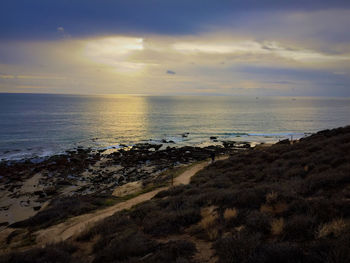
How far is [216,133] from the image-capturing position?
211ft

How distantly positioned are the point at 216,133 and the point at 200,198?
Answer: 54.6 metres

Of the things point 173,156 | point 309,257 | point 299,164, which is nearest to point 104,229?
point 309,257

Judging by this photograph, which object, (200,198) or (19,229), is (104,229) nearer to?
(200,198)

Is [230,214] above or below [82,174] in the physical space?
above

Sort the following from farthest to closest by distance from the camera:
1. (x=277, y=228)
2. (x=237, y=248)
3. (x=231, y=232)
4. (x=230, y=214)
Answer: (x=230, y=214) < (x=231, y=232) < (x=277, y=228) < (x=237, y=248)

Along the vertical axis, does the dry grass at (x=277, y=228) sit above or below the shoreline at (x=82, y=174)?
above

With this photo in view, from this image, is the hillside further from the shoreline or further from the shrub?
the shoreline

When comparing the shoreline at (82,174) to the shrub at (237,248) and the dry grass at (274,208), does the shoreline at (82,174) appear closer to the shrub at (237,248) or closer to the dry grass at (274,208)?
the dry grass at (274,208)

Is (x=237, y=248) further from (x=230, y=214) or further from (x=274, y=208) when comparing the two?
(x=274, y=208)

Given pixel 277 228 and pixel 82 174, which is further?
pixel 82 174

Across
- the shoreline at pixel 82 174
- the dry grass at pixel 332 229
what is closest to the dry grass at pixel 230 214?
the dry grass at pixel 332 229

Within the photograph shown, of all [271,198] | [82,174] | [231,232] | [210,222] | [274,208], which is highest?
[271,198]

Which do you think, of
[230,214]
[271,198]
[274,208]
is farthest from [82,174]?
[274,208]

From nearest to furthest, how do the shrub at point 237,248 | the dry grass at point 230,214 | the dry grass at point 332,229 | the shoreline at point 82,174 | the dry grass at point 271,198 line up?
the shrub at point 237,248
the dry grass at point 332,229
the dry grass at point 230,214
the dry grass at point 271,198
the shoreline at point 82,174
